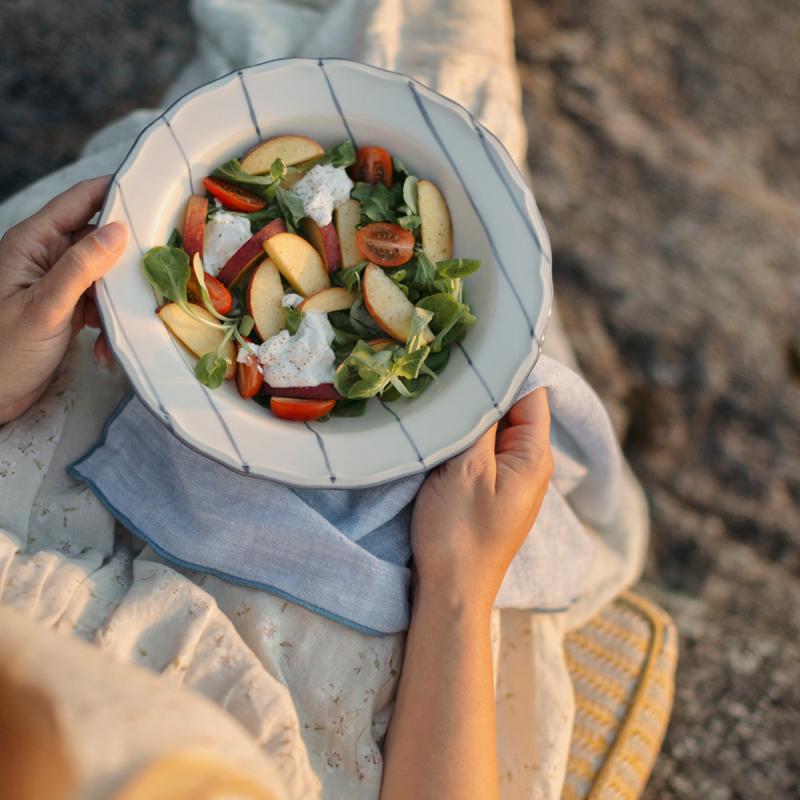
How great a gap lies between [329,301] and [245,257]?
0.14 m

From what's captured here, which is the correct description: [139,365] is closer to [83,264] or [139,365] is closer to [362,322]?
[83,264]

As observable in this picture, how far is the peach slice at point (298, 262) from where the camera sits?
1.21 m

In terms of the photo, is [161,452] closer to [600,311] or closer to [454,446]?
[454,446]

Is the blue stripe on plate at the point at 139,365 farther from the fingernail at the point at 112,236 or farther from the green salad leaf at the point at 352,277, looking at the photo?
the green salad leaf at the point at 352,277

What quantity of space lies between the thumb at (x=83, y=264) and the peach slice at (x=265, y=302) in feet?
0.62

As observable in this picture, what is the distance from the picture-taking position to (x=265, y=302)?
1217mm

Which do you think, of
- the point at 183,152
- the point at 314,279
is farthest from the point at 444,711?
the point at 183,152

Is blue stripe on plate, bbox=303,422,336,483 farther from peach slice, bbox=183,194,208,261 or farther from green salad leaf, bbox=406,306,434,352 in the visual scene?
peach slice, bbox=183,194,208,261

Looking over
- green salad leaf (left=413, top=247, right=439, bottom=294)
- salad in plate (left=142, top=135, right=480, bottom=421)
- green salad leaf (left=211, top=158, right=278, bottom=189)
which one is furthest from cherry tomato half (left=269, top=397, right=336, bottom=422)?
green salad leaf (left=211, top=158, right=278, bottom=189)

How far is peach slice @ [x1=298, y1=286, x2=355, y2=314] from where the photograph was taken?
121cm

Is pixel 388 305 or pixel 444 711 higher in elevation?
pixel 388 305

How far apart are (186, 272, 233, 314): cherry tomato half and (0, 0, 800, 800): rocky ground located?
1.25 metres

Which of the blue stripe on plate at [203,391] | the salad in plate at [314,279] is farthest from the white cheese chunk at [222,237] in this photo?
the blue stripe on plate at [203,391]

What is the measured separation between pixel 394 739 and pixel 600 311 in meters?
1.46
